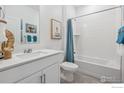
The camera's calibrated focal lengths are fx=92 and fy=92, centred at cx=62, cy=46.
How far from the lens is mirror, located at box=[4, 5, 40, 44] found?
1391 millimetres

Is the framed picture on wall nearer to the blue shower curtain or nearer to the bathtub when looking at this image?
the blue shower curtain

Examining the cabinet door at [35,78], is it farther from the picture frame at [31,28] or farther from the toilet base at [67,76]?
the toilet base at [67,76]

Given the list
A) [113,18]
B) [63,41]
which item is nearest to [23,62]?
[63,41]

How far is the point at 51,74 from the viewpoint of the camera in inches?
56.6

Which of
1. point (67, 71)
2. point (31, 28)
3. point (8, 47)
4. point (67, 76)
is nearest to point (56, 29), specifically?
point (31, 28)

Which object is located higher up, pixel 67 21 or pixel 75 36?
pixel 67 21

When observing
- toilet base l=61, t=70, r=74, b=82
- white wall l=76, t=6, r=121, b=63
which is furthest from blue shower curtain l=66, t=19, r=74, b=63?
white wall l=76, t=6, r=121, b=63

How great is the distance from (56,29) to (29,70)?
1.73 meters

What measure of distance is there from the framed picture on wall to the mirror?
1.67ft

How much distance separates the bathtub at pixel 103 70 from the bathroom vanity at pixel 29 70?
4.65 feet

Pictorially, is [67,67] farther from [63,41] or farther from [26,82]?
[26,82]

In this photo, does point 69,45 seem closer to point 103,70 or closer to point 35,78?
point 103,70

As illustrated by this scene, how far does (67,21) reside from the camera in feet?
9.72

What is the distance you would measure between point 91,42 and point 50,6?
1.75m
